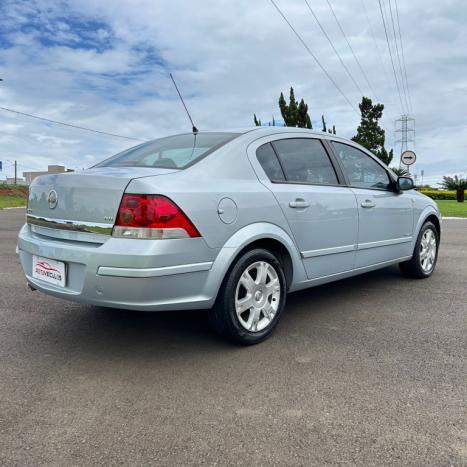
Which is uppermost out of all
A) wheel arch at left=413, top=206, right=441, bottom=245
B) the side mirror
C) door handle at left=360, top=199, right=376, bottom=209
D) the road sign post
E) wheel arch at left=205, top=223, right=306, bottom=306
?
the road sign post

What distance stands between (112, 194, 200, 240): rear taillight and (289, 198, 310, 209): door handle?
3.40 feet

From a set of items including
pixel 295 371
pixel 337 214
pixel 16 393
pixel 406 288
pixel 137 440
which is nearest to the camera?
pixel 137 440

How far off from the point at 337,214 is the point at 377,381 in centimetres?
160

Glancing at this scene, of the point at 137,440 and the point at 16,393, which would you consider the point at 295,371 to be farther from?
the point at 16,393

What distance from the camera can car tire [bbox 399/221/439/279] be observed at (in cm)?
540

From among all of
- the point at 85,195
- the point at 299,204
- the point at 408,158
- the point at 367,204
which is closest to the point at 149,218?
A: the point at 85,195

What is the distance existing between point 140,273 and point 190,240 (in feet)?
1.17

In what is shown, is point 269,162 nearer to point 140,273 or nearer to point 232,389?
point 140,273

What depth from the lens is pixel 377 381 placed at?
8.95 feet

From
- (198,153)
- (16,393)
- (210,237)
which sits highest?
(198,153)

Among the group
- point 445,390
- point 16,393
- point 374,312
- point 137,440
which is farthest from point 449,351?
point 16,393

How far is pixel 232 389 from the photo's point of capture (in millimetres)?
2643

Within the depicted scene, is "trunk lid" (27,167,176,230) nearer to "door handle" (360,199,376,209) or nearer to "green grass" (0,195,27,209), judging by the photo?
"door handle" (360,199,376,209)

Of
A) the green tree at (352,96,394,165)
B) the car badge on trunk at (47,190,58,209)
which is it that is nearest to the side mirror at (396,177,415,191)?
the car badge on trunk at (47,190,58,209)
